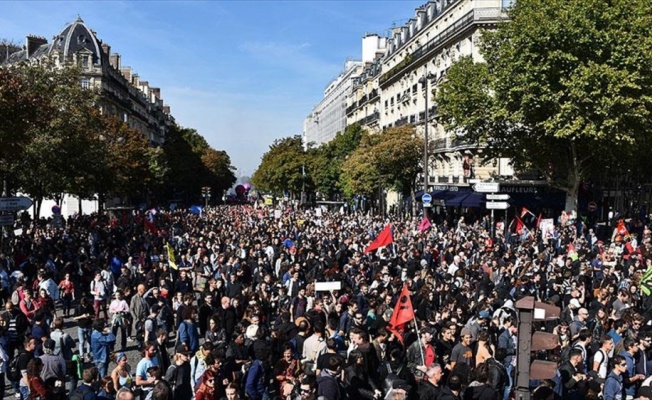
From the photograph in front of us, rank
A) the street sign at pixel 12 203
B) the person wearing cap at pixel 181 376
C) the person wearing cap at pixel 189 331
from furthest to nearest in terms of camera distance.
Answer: the street sign at pixel 12 203 < the person wearing cap at pixel 189 331 < the person wearing cap at pixel 181 376

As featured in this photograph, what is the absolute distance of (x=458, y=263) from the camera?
19.7 m

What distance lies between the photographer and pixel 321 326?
1001 centimetres

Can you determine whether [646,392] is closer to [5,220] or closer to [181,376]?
[181,376]

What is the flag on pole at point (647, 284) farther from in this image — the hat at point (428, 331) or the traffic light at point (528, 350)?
the traffic light at point (528, 350)

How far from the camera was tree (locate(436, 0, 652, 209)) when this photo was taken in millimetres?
28906

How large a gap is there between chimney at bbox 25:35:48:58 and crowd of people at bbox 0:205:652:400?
51.4m

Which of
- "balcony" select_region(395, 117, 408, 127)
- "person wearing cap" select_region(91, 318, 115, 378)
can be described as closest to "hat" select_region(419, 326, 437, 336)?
"person wearing cap" select_region(91, 318, 115, 378)

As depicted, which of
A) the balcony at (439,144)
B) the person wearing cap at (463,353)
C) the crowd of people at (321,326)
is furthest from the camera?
the balcony at (439,144)

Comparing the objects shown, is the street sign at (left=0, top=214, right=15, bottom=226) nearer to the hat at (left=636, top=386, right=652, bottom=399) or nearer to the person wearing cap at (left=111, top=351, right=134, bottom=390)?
the person wearing cap at (left=111, top=351, right=134, bottom=390)

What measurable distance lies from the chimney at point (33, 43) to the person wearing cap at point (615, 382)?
228ft

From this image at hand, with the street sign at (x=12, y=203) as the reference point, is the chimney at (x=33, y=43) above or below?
above

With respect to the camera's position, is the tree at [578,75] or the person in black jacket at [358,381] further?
the tree at [578,75]

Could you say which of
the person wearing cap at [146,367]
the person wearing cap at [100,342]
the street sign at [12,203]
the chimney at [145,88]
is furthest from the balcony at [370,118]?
the person wearing cap at [146,367]

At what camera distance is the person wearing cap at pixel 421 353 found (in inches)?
382
